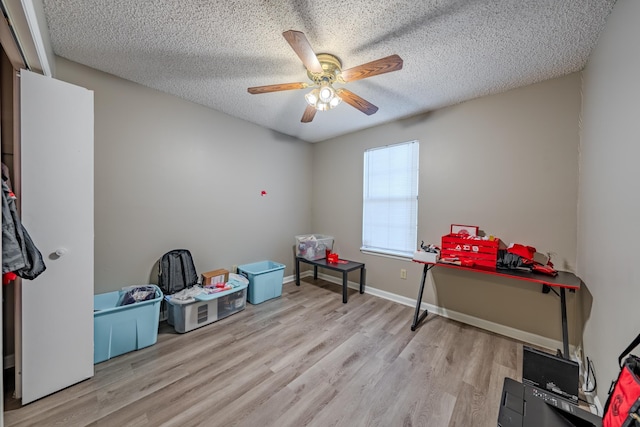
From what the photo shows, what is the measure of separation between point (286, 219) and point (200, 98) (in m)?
1.99

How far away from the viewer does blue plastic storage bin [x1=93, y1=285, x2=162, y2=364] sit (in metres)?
1.85

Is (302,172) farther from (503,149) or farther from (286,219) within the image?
(503,149)

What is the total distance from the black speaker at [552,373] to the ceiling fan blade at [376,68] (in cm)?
205

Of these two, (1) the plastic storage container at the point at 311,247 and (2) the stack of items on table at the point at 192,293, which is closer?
Result: (2) the stack of items on table at the point at 192,293

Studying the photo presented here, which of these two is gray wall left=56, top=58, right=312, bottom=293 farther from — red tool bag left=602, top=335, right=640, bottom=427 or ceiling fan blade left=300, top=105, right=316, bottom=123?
red tool bag left=602, top=335, right=640, bottom=427

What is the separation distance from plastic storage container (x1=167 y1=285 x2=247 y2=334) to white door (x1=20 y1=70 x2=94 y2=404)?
0.67 m

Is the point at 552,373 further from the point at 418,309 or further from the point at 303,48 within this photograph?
the point at 303,48

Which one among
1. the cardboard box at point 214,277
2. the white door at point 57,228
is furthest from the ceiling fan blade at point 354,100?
the cardboard box at point 214,277

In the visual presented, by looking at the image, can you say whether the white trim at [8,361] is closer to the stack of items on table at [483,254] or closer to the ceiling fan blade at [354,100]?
the ceiling fan blade at [354,100]

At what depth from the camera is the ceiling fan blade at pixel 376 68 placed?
1.47 metres

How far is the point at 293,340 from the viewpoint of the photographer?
222cm

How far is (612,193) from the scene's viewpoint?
1.39 meters

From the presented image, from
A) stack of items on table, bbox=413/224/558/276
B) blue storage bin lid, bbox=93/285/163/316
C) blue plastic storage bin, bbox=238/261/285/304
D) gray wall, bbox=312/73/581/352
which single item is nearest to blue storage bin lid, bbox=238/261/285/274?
blue plastic storage bin, bbox=238/261/285/304

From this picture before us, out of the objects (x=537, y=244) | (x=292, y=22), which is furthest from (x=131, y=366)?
(x=537, y=244)
